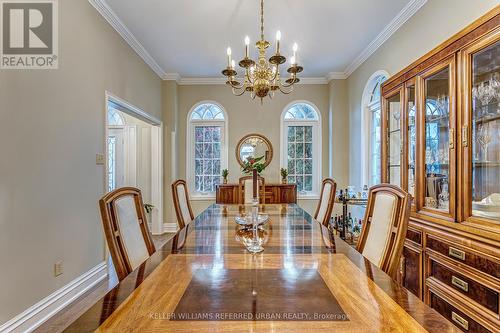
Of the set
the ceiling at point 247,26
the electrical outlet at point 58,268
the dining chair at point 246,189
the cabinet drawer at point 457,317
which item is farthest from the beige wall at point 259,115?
the cabinet drawer at point 457,317

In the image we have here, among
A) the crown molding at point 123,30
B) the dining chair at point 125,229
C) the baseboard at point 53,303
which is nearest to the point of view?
the dining chair at point 125,229

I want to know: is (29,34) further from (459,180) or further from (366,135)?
(366,135)

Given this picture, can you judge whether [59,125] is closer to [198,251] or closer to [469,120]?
[198,251]

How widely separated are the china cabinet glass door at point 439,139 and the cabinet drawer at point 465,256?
0.20m

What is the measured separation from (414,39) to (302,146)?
2.84m

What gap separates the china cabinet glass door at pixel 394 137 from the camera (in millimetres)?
2584

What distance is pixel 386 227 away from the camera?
1.40 metres

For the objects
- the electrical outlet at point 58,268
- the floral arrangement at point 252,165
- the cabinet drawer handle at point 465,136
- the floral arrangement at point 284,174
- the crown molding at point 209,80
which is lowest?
the electrical outlet at point 58,268

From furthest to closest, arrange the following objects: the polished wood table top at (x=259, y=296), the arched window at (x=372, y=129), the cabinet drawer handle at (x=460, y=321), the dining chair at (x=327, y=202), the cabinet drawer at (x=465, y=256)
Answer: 1. the arched window at (x=372, y=129)
2. the dining chair at (x=327, y=202)
3. the cabinet drawer handle at (x=460, y=321)
4. the cabinet drawer at (x=465, y=256)
5. the polished wood table top at (x=259, y=296)

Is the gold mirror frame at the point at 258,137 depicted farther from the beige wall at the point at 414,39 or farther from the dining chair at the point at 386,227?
the dining chair at the point at 386,227

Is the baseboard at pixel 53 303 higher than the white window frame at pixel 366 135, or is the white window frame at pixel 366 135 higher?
the white window frame at pixel 366 135

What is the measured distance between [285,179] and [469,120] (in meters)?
3.71

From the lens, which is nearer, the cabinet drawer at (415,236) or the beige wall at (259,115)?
the cabinet drawer at (415,236)

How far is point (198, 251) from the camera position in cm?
142
